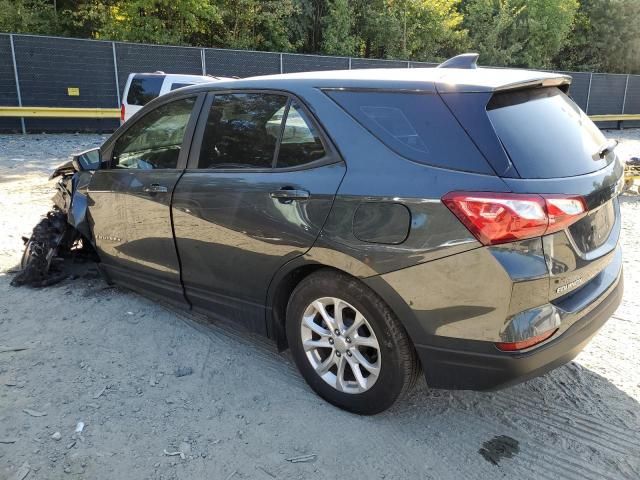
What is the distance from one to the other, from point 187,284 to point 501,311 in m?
2.13

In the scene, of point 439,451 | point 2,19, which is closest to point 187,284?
point 439,451

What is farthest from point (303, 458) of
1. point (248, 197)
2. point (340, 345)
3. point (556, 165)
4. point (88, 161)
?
point (88, 161)

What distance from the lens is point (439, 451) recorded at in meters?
2.64

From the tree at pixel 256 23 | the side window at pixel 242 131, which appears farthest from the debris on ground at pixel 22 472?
the tree at pixel 256 23

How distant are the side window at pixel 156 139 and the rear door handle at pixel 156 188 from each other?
149 mm

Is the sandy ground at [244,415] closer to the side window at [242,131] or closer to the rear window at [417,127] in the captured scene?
the side window at [242,131]

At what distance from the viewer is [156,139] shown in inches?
150

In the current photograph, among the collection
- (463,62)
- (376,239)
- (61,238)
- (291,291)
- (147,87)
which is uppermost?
(463,62)

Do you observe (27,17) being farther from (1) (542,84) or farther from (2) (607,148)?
(2) (607,148)

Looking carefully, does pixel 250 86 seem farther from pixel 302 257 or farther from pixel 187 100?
pixel 302 257

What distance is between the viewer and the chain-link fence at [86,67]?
15305mm

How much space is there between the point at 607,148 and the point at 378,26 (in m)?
22.8

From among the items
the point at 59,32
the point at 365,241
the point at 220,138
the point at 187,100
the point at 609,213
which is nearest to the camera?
the point at 365,241

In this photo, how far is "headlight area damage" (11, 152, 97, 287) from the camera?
4.49 meters
